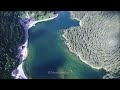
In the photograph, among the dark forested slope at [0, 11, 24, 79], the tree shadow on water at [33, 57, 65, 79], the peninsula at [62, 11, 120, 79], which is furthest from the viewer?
the peninsula at [62, 11, 120, 79]

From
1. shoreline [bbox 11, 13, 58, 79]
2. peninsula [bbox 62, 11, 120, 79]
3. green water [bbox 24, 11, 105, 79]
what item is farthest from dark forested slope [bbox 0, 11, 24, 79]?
peninsula [bbox 62, 11, 120, 79]

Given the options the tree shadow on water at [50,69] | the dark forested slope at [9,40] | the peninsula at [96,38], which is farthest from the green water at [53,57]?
the dark forested slope at [9,40]

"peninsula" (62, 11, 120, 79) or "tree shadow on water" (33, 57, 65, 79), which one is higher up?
"peninsula" (62, 11, 120, 79)

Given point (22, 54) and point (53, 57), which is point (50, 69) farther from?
point (22, 54)

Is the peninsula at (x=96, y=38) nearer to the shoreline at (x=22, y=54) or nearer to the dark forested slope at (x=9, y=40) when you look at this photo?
the shoreline at (x=22, y=54)

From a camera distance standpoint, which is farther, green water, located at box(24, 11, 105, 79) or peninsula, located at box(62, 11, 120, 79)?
peninsula, located at box(62, 11, 120, 79)

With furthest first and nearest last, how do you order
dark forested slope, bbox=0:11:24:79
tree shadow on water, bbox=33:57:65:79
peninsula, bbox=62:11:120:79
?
peninsula, bbox=62:11:120:79 → dark forested slope, bbox=0:11:24:79 → tree shadow on water, bbox=33:57:65:79

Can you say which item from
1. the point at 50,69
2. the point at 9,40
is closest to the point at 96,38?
the point at 50,69

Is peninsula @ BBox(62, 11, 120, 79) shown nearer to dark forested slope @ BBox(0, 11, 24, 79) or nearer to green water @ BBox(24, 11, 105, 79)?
green water @ BBox(24, 11, 105, 79)
